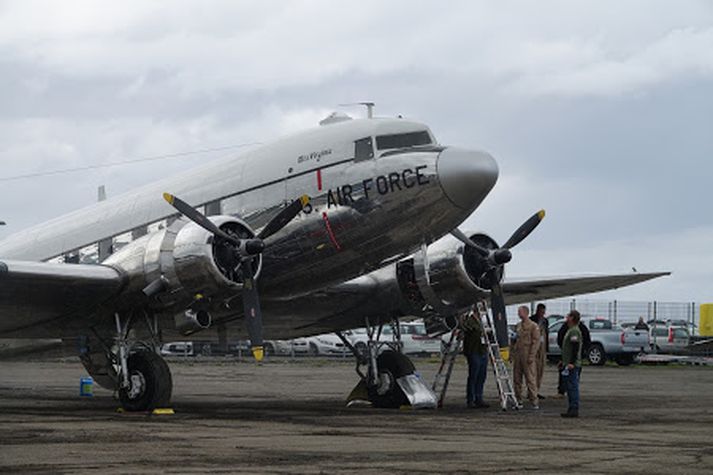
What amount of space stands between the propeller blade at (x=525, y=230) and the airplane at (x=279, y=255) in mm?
18

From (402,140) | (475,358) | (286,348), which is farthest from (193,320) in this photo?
(286,348)

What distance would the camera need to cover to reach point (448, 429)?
583 inches

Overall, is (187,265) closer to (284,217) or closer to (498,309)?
(284,217)

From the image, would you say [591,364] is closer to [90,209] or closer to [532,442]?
[90,209]

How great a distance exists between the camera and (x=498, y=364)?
65.0 feet

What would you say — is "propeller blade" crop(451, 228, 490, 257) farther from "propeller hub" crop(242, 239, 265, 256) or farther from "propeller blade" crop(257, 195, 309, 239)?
"propeller hub" crop(242, 239, 265, 256)

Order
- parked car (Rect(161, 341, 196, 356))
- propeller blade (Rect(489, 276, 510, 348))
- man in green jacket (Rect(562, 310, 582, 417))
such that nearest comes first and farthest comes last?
man in green jacket (Rect(562, 310, 582, 417))
propeller blade (Rect(489, 276, 510, 348))
parked car (Rect(161, 341, 196, 356))

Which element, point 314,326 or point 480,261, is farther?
point 314,326

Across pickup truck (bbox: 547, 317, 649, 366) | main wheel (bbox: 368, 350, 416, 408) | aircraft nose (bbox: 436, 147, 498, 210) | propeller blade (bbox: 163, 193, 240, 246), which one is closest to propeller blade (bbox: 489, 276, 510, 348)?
main wheel (bbox: 368, 350, 416, 408)

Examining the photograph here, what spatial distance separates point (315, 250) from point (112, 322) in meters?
4.08

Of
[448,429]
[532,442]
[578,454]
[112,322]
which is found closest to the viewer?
[578,454]

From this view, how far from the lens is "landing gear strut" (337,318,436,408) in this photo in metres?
19.8

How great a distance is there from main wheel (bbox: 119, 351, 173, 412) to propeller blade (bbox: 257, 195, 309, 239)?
8.99 feet

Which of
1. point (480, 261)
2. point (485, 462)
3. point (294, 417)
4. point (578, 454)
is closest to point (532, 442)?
point (578, 454)
